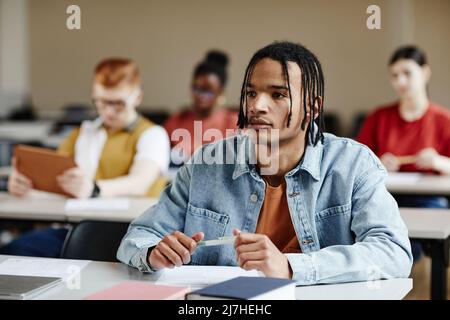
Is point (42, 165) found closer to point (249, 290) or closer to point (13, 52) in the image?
point (249, 290)

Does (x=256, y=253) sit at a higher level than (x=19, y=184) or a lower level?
higher

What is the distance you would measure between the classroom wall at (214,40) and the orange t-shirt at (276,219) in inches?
180

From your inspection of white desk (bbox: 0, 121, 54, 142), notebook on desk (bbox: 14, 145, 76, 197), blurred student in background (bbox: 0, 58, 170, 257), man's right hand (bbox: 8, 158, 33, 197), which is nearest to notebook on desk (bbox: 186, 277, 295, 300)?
notebook on desk (bbox: 14, 145, 76, 197)

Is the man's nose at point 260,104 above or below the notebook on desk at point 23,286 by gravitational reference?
above

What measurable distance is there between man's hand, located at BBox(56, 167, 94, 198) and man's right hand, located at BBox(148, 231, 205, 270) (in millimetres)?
1456

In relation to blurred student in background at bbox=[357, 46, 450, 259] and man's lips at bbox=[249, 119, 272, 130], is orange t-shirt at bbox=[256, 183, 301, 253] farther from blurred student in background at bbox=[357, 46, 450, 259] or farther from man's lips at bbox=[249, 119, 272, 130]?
blurred student in background at bbox=[357, 46, 450, 259]

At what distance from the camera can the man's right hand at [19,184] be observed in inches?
131

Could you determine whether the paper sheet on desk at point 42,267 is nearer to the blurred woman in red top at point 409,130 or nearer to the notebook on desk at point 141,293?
the notebook on desk at point 141,293

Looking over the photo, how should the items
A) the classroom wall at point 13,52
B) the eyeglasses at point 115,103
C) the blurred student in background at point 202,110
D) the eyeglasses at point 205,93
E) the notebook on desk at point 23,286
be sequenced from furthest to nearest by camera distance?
the classroom wall at point 13,52 < the eyeglasses at point 205,93 < the blurred student in background at point 202,110 < the eyeglasses at point 115,103 < the notebook on desk at point 23,286

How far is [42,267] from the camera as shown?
191cm

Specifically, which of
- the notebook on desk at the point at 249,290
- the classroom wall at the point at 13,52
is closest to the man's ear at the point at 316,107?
the notebook on desk at the point at 249,290

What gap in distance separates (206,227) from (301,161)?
31 cm

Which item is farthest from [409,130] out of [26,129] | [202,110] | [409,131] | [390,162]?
[26,129]
